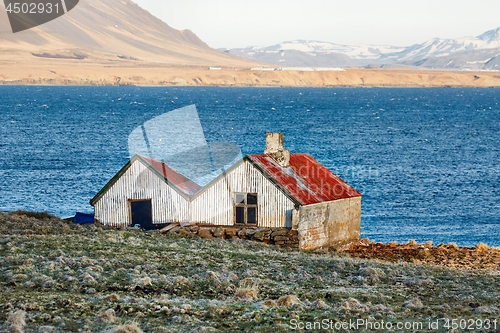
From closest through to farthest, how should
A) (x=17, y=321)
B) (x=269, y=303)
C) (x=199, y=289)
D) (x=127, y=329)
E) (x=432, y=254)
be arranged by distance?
1. (x=127, y=329)
2. (x=17, y=321)
3. (x=269, y=303)
4. (x=199, y=289)
5. (x=432, y=254)

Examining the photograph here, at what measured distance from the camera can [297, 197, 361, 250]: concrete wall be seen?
2906 centimetres

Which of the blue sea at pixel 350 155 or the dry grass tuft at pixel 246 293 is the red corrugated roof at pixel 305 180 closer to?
the blue sea at pixel 350 155

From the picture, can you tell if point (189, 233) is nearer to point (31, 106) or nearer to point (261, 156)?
point (261, 156)

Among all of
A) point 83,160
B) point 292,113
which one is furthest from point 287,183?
point 292,113

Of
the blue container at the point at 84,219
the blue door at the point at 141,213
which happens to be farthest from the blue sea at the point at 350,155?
the blue container at the point at 84,219

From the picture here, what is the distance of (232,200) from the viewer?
3023 cm

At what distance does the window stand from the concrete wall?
2.11 metres

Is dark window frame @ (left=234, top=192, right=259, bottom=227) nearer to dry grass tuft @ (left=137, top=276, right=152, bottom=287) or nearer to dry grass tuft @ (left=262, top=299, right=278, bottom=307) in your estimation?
dry grass tuft @ (left=137, top=276, right=152, bottom=287)

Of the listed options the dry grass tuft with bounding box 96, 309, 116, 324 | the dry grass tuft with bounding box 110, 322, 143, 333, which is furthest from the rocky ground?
the dry grass tuft with bounding box 110, 322, 143, 333

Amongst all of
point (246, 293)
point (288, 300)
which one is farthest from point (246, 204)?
point (288, 300)

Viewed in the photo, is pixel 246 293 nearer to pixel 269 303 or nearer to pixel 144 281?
pixel 269 303

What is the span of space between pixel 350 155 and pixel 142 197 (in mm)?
58159

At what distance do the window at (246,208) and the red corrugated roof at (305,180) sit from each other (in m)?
1.32

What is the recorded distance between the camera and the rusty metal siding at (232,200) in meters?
29.5
